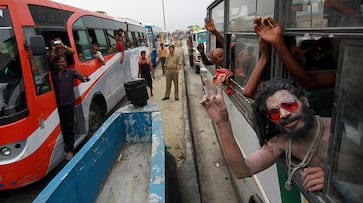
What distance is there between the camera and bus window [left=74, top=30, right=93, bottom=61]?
5.46 metres

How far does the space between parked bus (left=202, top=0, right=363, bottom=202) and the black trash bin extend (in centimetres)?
188

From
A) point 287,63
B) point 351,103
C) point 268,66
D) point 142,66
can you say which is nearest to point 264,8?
point 268,66

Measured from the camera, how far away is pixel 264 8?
212 cm

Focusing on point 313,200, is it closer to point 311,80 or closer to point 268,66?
point 311,80

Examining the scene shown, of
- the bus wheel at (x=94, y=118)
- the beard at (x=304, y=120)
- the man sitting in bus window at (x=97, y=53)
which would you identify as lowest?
the bus wheel at (x=94, y=118)

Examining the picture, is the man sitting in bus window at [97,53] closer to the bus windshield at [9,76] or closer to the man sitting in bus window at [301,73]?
the bus windshield at [9,76]

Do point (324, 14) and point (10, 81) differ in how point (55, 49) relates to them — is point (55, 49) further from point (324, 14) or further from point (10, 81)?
point (324, 14)

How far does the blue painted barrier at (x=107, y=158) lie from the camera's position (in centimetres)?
234

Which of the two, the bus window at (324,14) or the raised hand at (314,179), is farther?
the raised hand at (314,179)

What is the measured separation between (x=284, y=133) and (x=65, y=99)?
391 centimetres

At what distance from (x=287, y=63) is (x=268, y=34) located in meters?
0.23

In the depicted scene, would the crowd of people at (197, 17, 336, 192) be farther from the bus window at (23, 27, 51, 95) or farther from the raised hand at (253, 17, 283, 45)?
the bus window at (23, 27, 51, 95)

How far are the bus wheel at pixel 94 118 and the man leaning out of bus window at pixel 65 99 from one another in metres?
1.15

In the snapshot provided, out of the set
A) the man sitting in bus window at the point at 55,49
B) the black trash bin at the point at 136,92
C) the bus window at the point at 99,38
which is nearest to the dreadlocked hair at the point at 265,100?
the black trash bin at the point at 136,92
